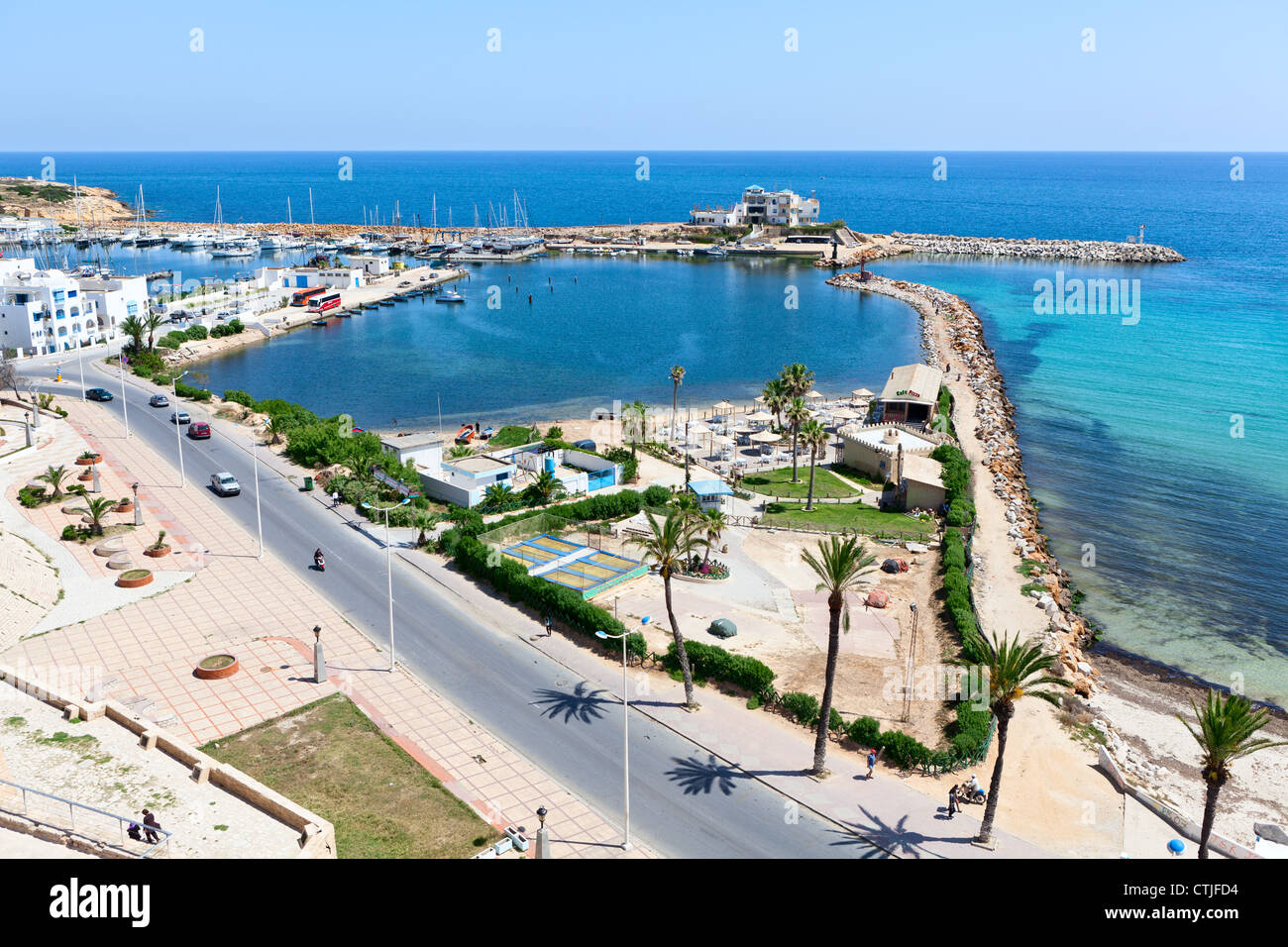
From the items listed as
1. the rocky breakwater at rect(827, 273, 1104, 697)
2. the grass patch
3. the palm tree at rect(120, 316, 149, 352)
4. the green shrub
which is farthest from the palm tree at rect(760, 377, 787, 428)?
the palm tree at rect(120, 316, 149, 352)

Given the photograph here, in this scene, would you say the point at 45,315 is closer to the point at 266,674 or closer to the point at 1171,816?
the point at 266,674

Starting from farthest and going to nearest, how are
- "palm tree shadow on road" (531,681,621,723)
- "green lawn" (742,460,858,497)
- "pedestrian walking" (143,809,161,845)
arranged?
1. "green lawn" (742,460,858,497)
2. "palm tree shadow on road" (531,681,621,723)
3. "pedestrian walking" (143,809,161,845)

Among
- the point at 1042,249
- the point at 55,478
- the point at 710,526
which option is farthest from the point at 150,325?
the point at 1042,249

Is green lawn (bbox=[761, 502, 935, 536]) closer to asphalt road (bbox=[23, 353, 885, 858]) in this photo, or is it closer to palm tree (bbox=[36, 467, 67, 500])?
asphalt road (bbox=[23, 353, 885, 858])

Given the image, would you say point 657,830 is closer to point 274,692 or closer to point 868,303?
point 274,692

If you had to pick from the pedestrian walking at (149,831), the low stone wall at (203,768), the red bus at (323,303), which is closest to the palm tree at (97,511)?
the low stone wall at (203,768)
